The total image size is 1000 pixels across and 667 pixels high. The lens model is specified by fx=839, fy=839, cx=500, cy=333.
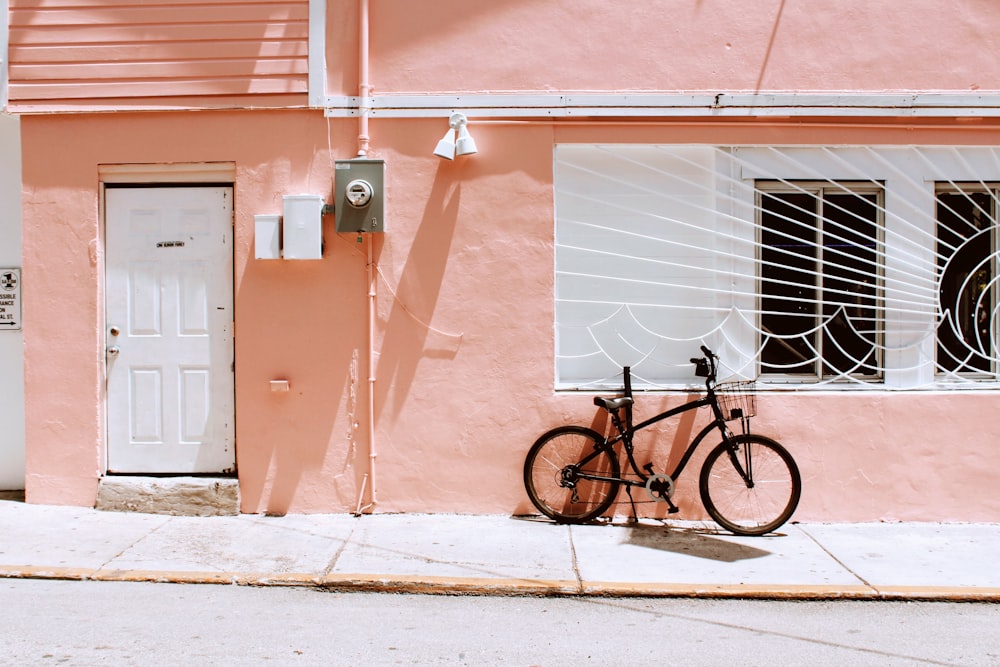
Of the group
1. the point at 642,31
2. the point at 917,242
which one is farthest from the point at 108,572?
the point at 917,242

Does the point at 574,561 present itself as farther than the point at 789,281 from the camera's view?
No

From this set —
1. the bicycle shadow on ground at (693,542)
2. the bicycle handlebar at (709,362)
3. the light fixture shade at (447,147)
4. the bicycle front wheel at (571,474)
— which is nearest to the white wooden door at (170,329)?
the light fixture shade at (447,147)

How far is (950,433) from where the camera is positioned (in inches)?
262

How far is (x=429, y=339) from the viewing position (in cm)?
670

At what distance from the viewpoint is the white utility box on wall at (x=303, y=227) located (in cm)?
650

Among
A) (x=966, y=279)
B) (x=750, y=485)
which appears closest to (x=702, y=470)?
(x=750, y=485)

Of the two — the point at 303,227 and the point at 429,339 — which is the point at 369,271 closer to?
the point at 303,227

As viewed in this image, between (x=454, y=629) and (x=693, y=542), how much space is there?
2236mm

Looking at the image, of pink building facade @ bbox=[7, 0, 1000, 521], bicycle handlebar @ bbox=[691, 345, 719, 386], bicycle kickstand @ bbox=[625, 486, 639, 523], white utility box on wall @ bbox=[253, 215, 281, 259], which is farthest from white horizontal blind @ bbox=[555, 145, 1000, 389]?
white utility box on wall @ bbox=[253, 215, 281, 259]

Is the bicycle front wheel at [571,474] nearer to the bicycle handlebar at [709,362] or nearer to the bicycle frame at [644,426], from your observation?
the bicycle frame at [644,426]

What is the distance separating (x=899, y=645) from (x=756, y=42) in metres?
4.53

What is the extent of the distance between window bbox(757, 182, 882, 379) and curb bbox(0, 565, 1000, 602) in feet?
7.03

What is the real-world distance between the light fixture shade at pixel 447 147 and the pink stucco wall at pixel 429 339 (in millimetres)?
230

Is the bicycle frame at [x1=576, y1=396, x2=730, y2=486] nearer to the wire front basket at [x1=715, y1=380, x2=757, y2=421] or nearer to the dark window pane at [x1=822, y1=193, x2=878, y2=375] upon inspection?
the wire front basket at [x1=715, y1=380, x2=757, y2=421]
